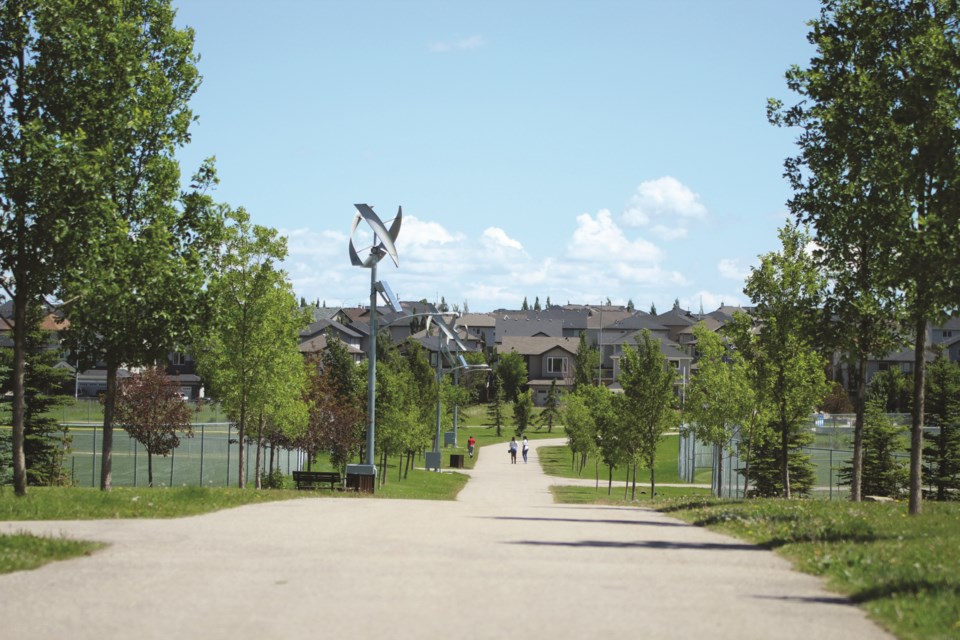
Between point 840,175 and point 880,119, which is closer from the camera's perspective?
point 880,119

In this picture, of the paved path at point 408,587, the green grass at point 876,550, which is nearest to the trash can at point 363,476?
the green grass at point 876,550

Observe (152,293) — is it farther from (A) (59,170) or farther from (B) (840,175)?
(B) (840,175)

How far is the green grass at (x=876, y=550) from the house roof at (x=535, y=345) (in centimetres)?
13813

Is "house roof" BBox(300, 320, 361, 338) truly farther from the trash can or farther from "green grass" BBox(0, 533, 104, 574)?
"green grass" BBox(0, 533, 104, 574)

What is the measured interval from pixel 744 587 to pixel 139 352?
16011 millimetres

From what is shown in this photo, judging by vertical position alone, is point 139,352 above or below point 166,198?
below

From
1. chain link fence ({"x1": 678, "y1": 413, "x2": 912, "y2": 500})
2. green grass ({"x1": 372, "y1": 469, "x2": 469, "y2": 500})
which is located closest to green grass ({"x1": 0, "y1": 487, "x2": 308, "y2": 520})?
green grass ({"x1": 372, "y1": 469, "x2": 469, "y2": 500})

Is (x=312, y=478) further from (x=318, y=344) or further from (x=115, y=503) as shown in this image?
(x=318, y=344)

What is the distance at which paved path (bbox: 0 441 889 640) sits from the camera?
8320 mm

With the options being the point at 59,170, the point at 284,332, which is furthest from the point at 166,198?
the point at 284,332

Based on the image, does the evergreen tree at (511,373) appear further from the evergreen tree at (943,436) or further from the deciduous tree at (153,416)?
the deciduous tree at (153,416)

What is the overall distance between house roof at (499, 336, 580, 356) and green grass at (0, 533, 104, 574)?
475 feet

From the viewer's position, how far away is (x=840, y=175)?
77.7 feet

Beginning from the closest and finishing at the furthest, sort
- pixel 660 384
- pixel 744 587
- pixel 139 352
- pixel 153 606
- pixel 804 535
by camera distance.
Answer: pixel 153 606 < pixel 744 587 < pixel 804 535 < pixel 139 352 < pixel 660 384
